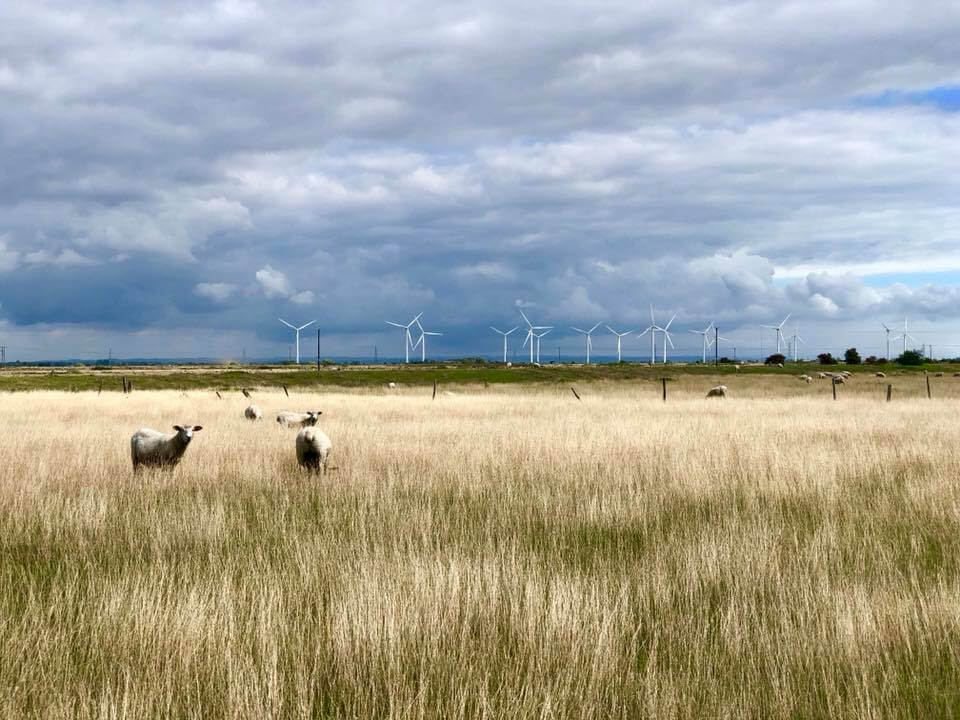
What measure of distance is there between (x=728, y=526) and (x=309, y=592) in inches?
203

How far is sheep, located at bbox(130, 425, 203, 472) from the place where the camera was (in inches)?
556

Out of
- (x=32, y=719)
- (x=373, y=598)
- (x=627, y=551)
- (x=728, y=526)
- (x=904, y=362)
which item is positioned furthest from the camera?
(x=904, y=362)

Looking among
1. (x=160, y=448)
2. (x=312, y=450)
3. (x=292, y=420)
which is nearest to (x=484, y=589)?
(x=312, y=450)

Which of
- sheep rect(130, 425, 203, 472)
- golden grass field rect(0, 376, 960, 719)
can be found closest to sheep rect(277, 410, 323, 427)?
golden grass field rect(0, 376, 960, 719)

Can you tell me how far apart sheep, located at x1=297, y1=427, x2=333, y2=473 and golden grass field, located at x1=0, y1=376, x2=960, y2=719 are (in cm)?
50

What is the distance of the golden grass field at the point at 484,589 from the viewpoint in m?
4.78

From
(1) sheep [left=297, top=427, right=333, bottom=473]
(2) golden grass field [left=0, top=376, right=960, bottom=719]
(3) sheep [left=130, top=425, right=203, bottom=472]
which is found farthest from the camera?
(1) sheep [left=297, top=427, right=333, bottom=473]

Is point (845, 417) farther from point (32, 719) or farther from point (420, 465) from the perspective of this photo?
point (32, 719)

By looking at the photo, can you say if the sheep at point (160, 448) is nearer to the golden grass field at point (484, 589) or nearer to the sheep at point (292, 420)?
the golden grass field at point (484, 589)

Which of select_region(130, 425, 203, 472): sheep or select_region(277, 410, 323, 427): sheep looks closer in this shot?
select_region(130, 425, 203, 472): sheep

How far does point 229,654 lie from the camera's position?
16.4ft

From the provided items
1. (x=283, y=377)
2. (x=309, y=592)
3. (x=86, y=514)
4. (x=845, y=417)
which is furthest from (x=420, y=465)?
(x=283, y=377)

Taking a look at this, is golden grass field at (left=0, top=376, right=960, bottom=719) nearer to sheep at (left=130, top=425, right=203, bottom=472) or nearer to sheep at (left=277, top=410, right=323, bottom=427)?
sheep at (left=130, top=425, right=203, bottom=472)

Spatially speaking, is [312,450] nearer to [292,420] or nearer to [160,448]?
[160,448]
